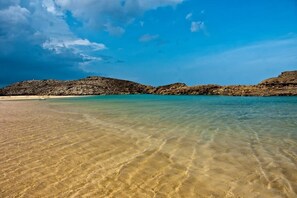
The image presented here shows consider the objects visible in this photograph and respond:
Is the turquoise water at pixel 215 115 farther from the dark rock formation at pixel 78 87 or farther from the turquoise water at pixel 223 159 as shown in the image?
the dark rock formation at pixel 78 87

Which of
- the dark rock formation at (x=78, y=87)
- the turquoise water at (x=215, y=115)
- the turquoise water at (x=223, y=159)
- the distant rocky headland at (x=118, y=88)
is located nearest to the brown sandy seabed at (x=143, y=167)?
the turquoise water at (x=223, y=159)

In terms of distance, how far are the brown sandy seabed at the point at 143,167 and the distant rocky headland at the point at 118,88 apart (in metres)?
54.7

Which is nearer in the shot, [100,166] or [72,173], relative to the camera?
[72,173]

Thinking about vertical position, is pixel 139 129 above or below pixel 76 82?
below

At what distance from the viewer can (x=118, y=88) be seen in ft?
313

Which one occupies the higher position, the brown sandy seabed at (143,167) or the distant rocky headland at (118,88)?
the distant rocky headland at (118,88)

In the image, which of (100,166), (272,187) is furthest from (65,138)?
(272,187)

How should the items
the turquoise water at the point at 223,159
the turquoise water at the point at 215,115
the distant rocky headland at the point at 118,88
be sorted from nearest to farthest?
the turquoise water at the point at 223,159 < the turquoise water at the point at 215,115 < the distant rocky headland at the point at 118,88

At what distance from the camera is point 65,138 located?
371 inches

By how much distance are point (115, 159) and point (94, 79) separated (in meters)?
93.8

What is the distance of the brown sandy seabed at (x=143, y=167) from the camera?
4676mm

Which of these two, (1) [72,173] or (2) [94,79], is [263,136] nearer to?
(1) [72,173]

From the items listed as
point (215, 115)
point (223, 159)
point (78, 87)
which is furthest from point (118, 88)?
point (223, 159)

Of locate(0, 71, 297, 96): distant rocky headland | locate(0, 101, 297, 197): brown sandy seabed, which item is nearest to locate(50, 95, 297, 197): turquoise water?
locate(0, 101, 297, 197): brown sandy seabed
